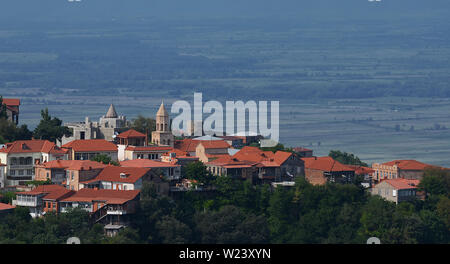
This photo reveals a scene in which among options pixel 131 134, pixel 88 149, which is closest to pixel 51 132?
pixel 131 134

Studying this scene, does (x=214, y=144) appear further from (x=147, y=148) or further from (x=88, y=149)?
(x=88, y=149)

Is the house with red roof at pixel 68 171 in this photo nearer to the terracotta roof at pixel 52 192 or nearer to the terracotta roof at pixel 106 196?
the terracotta roof at pixel 52 192

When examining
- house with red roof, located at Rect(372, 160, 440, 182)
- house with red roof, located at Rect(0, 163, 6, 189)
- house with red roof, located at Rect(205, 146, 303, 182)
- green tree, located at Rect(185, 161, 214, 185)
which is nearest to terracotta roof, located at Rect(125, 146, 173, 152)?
house with red roof, located at Rect(205, 146, 303, 182)

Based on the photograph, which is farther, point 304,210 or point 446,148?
point 446,148

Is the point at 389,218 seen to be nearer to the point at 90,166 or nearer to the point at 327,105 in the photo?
the point at 90,166

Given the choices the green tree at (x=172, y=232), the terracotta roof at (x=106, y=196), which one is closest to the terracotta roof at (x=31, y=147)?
the terracotta roof at (x=106, y=196)
